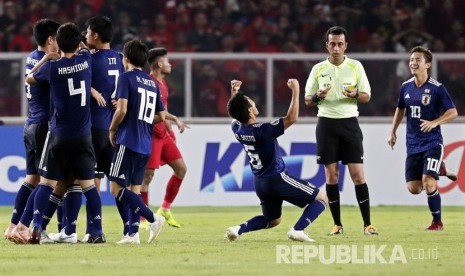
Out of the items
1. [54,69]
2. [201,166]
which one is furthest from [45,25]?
[201,166]

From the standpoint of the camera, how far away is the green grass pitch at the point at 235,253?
32.8 feet

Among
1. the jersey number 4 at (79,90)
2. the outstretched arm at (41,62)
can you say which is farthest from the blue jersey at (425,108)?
the outstretched arm at (41,62)

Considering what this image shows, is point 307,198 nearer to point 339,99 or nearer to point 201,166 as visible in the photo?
point 339,99

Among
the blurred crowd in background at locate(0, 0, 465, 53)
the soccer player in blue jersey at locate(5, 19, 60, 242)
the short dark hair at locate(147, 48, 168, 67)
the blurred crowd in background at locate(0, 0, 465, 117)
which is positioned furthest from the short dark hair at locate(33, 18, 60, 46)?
the blurred crowd in background at locate(0, 0, 465, 53)

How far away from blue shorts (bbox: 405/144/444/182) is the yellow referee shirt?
42.7 inches

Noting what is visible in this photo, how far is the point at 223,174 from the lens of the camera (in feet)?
61.5

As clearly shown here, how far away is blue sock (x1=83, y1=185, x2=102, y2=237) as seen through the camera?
12258 millimetres

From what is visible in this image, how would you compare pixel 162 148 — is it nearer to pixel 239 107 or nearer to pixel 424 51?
pixel 424 51

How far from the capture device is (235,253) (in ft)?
37.2

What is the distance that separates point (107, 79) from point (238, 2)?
1084cm

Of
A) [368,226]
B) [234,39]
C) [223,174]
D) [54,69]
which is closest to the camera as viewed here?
[54,69]

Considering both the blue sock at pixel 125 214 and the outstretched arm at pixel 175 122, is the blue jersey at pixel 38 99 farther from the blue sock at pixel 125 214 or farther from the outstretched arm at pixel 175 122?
the outstretched arm at pixel 175 122

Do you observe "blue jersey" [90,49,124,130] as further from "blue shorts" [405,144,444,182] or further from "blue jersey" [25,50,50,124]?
"blue shorts" [405,144,444,182]

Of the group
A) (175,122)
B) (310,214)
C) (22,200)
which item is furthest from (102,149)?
(175,122)
